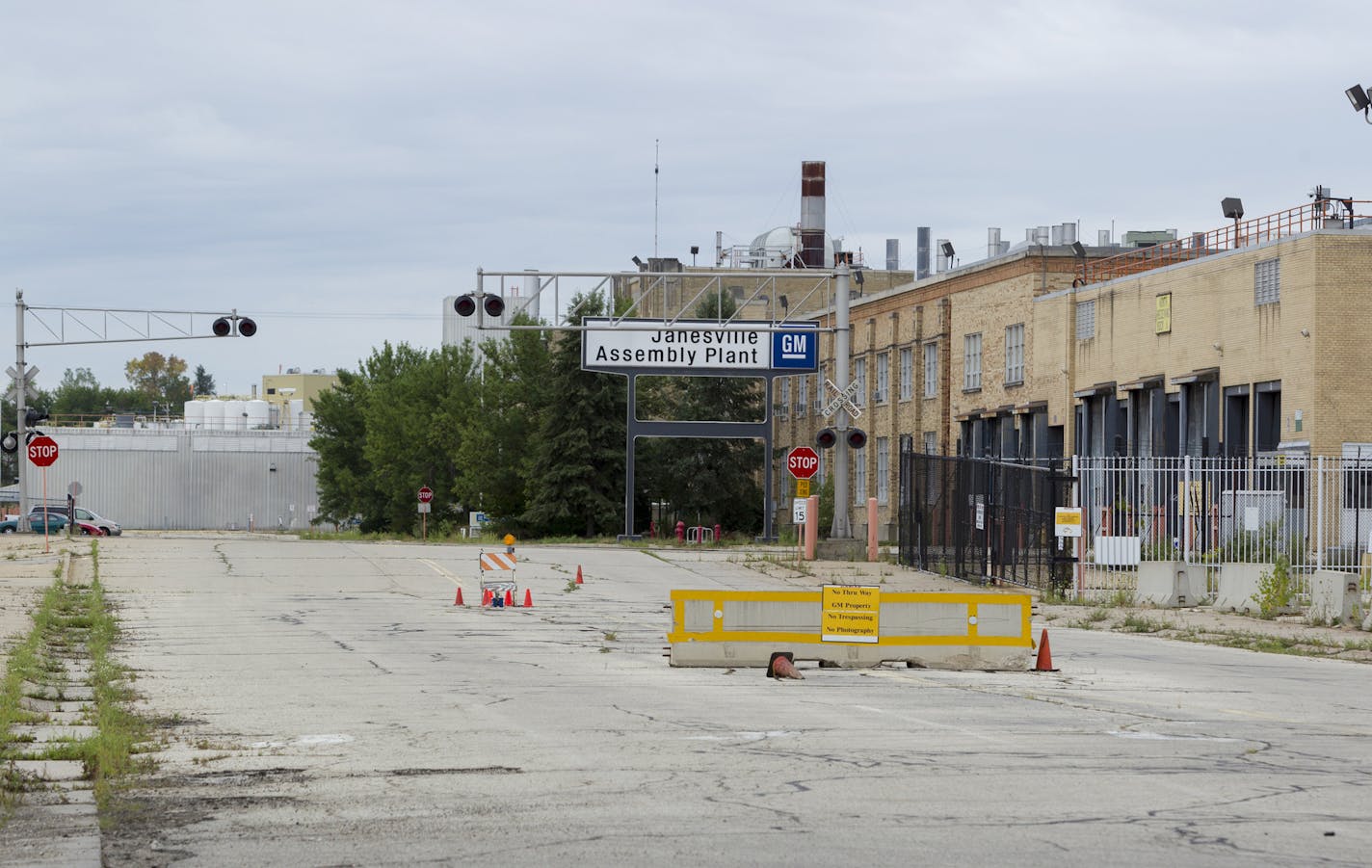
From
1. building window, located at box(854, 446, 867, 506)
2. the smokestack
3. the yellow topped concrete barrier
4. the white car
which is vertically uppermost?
the smokestack

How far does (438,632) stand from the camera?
22.1 m

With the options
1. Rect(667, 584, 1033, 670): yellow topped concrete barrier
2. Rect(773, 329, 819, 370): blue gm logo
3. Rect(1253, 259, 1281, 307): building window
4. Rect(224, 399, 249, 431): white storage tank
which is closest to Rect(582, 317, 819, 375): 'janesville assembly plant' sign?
Rect(773, 329, 819, 370): blue gm logo

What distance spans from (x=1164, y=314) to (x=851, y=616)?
2969 cm

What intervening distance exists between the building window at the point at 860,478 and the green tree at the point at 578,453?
11.2 m

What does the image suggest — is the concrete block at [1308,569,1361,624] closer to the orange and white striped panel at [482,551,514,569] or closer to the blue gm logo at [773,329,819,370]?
the orange and white striped panel at [482,551,514,569]

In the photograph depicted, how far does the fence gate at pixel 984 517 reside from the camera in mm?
32562

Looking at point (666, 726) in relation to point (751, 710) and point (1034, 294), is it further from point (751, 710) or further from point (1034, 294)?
point (1034, 294)

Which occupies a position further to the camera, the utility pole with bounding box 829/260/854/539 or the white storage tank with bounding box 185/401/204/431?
the white storage tank with bounding box 185/401/204/431

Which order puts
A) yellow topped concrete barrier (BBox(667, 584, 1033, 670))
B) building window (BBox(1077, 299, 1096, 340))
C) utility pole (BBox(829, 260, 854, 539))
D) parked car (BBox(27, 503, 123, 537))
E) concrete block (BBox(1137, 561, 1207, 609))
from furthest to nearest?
parked car (BBox(27, 503, 123, 537))
building window (BBox(1077, 299, 1096, 340))
utility pole (BBox(829, 260, 854, 539))
concrete block (BBox(1137, 561, 1207, 609))
yellow topped concrete barrier (BBox(667, 584, 1033, 670))

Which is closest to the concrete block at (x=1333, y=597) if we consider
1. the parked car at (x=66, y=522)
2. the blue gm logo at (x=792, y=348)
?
the blue gm logo at (x=792, y=348)

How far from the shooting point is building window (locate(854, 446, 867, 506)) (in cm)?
6931

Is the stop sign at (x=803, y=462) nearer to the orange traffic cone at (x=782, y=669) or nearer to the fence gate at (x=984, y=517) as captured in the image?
the fence gate at (x=984, y=517)

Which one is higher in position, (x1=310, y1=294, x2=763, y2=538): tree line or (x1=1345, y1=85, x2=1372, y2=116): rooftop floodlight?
(x1=1345, y1=85, x2=1372, y2=116): rooftop floodlight

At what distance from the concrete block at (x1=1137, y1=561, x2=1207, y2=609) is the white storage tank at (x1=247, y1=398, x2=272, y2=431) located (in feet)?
379
